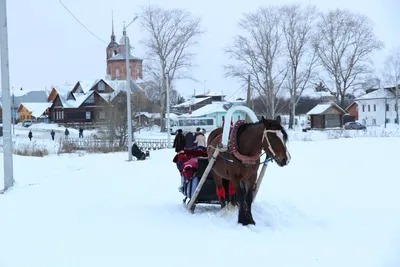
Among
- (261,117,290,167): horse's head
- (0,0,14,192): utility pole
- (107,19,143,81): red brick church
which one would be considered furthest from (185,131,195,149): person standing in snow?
(107,19,143,81): red brick church

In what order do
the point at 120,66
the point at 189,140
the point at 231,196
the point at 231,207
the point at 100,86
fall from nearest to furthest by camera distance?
the point at 231,207, the point at 231,196, the point at 189,140, the point at 100,86, the point at 120,66

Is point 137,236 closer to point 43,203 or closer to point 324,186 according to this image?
point 43,203

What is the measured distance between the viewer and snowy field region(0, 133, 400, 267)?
→ 601cm

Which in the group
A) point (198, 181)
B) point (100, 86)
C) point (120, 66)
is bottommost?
point (198, 181)

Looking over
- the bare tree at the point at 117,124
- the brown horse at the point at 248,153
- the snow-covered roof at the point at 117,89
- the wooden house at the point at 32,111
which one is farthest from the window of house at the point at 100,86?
the brown horse at the point at 248,153

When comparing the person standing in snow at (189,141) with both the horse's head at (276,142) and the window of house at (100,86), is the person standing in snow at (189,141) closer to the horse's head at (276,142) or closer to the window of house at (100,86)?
the horse's head at (276,142)

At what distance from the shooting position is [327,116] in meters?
65.1

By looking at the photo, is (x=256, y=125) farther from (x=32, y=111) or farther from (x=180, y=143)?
(x=32, y=111)

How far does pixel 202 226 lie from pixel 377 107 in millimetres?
67920

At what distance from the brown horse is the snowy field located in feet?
1.46

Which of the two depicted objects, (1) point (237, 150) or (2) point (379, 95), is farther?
(2) point (379, 95)

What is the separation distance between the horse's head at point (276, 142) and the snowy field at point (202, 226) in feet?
3.33

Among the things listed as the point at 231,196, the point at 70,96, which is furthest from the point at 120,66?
the point at 231,196

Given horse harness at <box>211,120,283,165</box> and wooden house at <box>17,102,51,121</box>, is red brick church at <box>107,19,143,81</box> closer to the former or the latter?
wooden house at <box>17,102,51,121</box>
